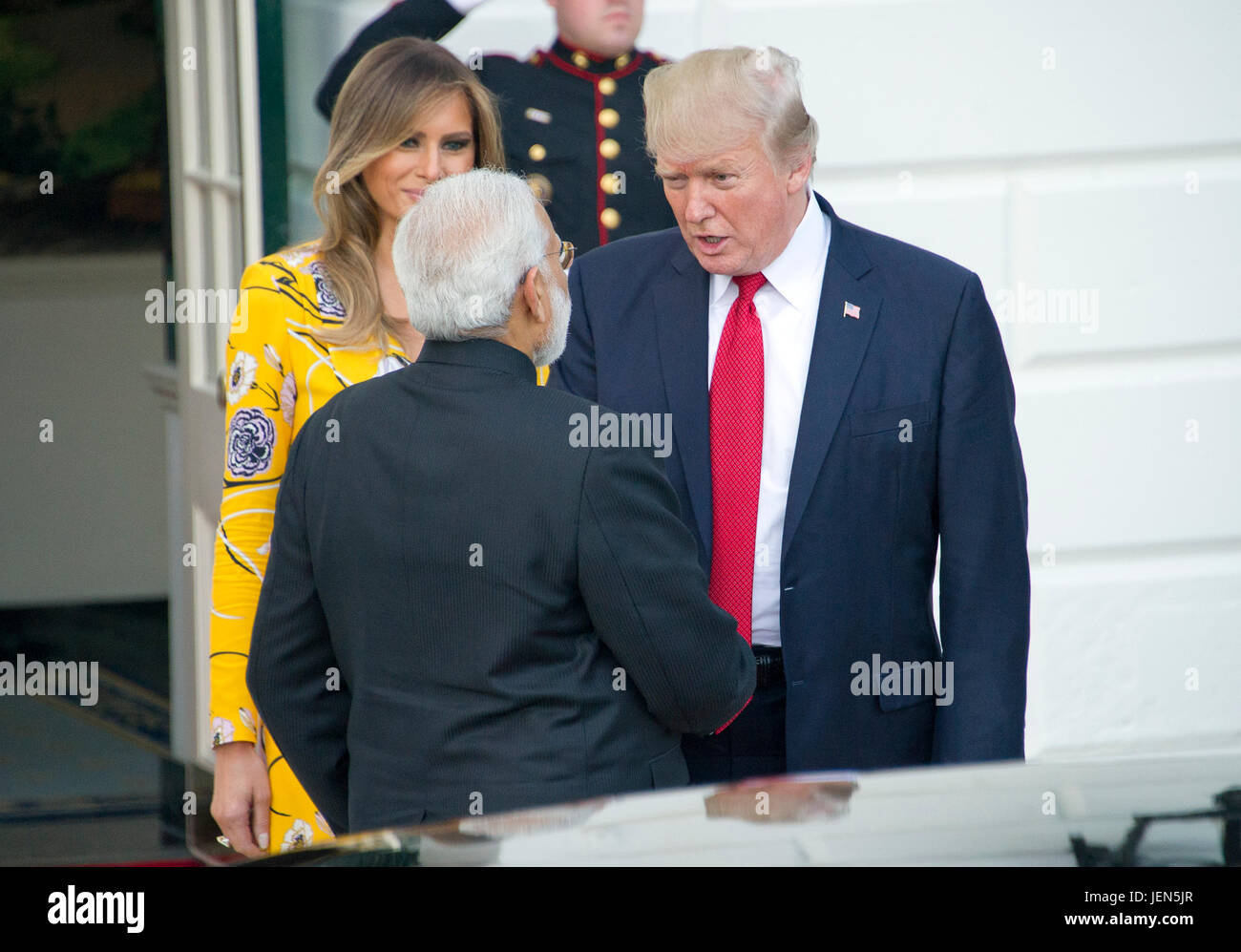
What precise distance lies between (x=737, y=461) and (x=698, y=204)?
42 cm

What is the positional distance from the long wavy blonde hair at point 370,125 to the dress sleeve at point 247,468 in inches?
5.8

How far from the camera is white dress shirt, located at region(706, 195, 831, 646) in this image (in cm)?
250

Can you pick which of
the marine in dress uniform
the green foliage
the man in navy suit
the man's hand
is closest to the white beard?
A: the man in navy suit

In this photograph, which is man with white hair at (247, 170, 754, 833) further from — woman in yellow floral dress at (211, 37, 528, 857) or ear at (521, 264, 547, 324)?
woman in yellow floral dress at (211, 37, 528, 857)

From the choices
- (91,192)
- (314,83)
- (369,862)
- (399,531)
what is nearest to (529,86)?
(314,83)

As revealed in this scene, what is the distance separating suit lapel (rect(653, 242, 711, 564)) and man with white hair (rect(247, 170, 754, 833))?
0.42m

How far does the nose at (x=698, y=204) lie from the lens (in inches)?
98.0

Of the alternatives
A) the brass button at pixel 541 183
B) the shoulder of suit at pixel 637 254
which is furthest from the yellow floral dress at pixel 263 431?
the brass button at pixel 541 183

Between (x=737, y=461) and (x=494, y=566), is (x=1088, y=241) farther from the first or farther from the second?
(x=494, y=566)

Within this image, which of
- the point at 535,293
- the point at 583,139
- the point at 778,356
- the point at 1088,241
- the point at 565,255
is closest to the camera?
the point at 535,293

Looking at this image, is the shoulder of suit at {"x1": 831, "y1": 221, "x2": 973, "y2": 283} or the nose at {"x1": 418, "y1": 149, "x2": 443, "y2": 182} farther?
the nose at {"x1": 418, "y1": 149, "x2": 443, "y2": 182}

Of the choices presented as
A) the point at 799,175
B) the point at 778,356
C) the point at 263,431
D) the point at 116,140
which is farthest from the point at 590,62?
the point at 116,140

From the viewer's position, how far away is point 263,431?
2.58 m

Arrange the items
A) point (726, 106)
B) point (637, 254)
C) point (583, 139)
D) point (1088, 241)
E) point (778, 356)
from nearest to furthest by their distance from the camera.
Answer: point (726, 106)
point (778, 356)
point (637, 254)
point (583, 139)
point (1088, 241)
